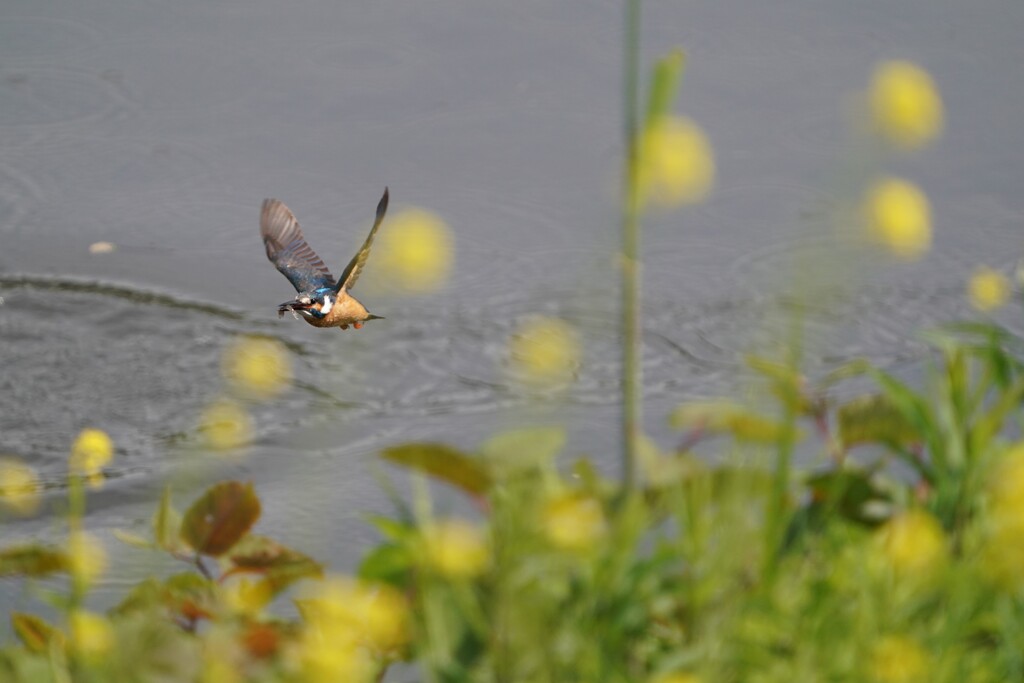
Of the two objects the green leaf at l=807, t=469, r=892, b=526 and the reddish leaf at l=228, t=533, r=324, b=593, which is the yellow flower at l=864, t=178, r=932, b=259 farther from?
the reddish leaf at l=228, t=533, r=324, b=593

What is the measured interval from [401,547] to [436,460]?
0.09 metres

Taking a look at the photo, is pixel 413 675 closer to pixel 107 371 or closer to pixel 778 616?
pixel 778 616

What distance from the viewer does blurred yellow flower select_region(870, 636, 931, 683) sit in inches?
51.6

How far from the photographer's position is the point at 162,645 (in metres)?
1.39

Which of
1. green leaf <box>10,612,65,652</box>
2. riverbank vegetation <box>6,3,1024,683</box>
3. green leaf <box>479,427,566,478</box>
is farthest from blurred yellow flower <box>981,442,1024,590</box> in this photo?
green leaf <box>10,612,65,652</box>

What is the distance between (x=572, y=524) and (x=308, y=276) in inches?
33.4

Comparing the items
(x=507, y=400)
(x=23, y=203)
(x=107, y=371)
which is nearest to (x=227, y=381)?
(x=107, y=371)

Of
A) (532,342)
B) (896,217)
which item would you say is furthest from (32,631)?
(532,342)

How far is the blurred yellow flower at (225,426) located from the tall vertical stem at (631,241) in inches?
16.3

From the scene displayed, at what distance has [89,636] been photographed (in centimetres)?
142

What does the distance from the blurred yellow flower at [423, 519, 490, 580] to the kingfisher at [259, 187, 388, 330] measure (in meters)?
0.44

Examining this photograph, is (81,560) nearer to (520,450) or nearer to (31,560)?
(31,560)

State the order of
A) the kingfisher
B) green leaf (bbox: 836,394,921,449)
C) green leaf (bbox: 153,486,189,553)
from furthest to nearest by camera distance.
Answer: the kingfisher < green leaf (bbox: 836,394,921,449) < green leaf (bbox: 153,486,189,553)

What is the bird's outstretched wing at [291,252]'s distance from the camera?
2145 mm
